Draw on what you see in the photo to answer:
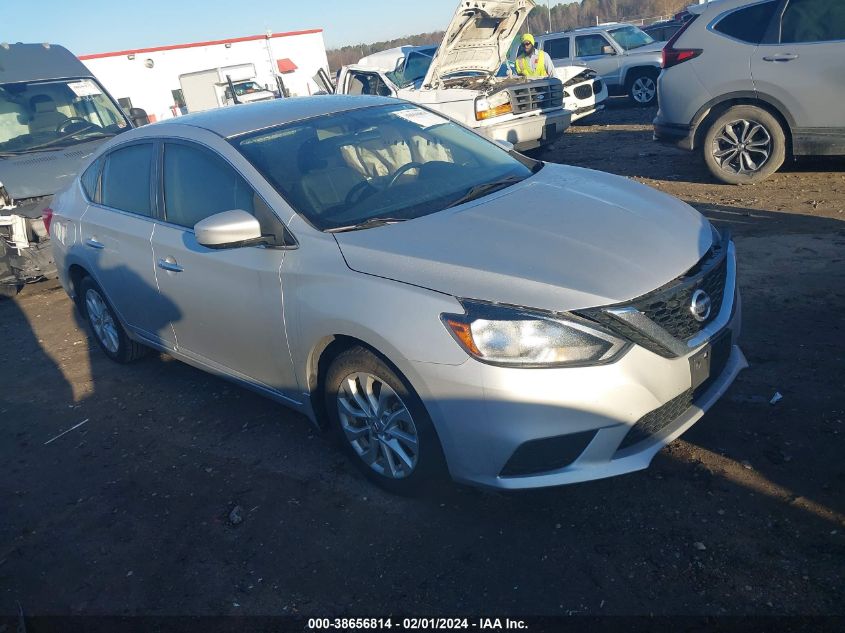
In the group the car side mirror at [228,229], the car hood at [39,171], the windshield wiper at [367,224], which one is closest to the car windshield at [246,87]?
the car hood at [39,171]

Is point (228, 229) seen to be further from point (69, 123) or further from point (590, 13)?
point (590, 13)

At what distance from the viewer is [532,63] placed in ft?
35.8

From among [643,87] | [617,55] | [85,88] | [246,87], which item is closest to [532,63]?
[643,87]

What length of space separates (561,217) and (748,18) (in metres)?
5.45

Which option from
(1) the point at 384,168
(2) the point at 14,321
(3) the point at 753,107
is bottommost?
(2) the point at 14,321

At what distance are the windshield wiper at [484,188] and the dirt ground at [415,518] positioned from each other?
4.64 ft

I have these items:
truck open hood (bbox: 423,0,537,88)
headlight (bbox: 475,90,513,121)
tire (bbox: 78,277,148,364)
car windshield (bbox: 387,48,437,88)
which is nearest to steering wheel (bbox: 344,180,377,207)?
tire (bbox: 78,277,148,364)

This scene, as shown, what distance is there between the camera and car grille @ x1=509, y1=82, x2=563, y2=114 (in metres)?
9.17

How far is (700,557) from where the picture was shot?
2.64 metres

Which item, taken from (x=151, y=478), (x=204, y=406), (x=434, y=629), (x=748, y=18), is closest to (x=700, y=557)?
(x=434, y=629)

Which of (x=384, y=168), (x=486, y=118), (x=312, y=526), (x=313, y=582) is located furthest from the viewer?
(x=486, y=118)

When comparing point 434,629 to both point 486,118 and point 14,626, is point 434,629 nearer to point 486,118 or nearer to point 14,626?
point 14,626

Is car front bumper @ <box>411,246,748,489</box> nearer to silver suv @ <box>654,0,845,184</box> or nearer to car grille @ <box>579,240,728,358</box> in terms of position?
car grille @ <box>579,240,728,358</box>

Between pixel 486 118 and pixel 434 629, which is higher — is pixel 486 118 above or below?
above
